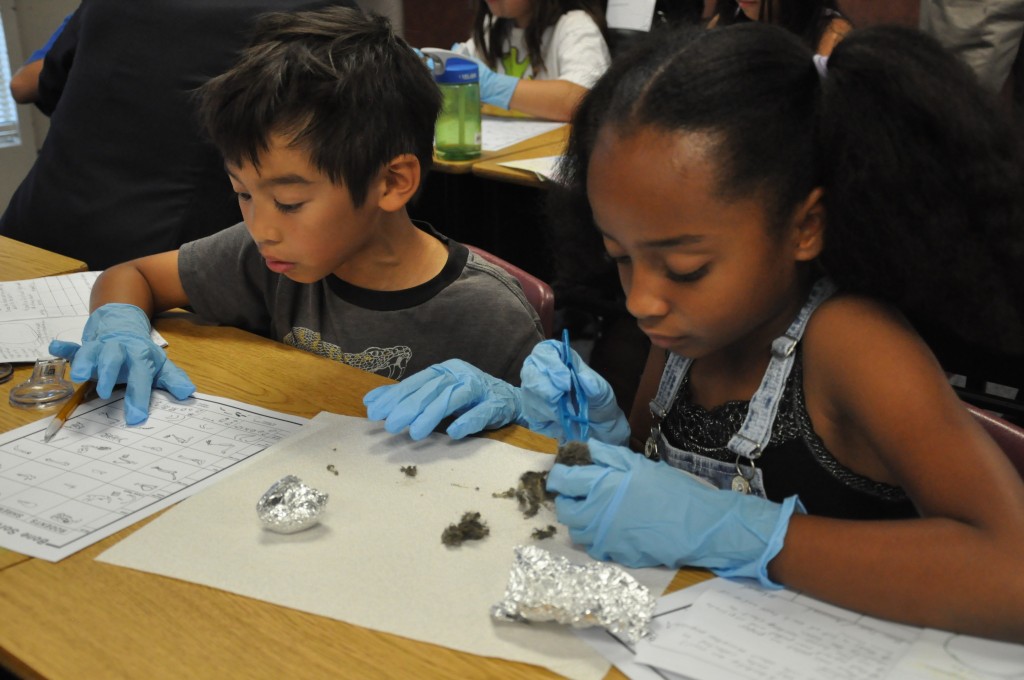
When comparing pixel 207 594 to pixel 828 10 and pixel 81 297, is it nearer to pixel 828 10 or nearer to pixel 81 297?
pixel 81 297

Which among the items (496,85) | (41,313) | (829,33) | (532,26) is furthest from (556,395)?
(532,26)

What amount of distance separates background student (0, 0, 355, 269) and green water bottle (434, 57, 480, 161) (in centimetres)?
48

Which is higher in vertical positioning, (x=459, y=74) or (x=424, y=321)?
(x=459, y=74)

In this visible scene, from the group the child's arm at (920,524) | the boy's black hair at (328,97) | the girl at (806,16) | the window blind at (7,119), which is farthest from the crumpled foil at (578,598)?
the window blind at (7,119)

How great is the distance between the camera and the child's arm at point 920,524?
28.4 inches

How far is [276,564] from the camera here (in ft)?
2.60

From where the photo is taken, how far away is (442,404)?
1019 mm

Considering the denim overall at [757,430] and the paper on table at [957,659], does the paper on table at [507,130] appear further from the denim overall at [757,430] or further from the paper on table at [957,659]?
the paper on table at [957,659]

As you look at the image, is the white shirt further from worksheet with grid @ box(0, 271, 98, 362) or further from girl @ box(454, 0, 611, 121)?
worksheet with grid @ box(0, 271, 98, 362)

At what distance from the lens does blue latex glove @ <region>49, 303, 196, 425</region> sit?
3.60ft

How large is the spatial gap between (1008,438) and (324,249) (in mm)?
833

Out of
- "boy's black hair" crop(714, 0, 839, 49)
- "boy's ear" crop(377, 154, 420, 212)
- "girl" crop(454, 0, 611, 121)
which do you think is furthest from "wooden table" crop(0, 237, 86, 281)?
"boy's black hair" crop(714, 0, 839, 49)

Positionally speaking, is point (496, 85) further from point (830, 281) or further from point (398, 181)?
point (830, 281)

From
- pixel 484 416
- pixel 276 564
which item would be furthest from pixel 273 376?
pixel 276 564
